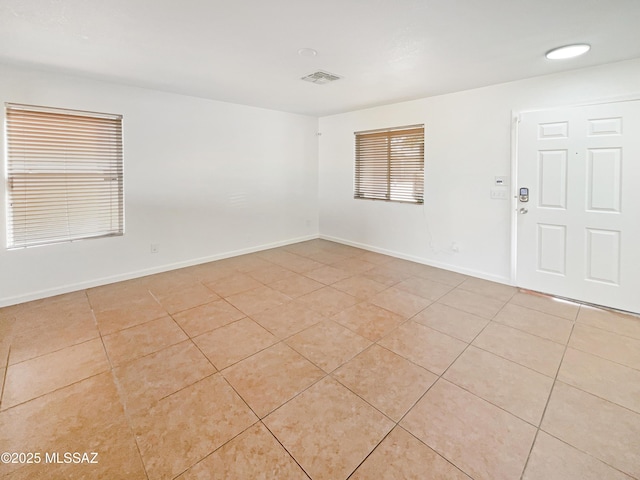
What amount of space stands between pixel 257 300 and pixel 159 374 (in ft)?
4.30

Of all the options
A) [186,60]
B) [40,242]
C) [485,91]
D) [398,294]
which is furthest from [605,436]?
[40,242]

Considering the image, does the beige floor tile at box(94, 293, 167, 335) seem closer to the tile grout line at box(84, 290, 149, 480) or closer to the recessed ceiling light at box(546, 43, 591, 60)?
the tile grout line at box(84, 290, 149, 480)

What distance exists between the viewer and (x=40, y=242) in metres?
3.29

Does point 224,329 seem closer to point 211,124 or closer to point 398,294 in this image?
point 398,294

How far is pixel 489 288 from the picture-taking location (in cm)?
360

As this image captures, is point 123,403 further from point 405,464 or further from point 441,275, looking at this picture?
point 441,275

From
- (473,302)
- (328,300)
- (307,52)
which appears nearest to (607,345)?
(473,302)

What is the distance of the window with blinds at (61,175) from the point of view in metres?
3.10

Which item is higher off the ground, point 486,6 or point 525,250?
point 486,6

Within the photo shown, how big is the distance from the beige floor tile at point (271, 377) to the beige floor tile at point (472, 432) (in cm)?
70

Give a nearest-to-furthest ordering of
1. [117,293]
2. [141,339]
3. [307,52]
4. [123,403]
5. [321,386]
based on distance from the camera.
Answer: [123,403]
[321,386]
[141,339]
[307,52]
[117,293]

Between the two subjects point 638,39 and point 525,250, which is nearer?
point 638,39

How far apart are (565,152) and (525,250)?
3.62 feet

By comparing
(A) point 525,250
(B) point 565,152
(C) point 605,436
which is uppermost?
(B) point 565,152
